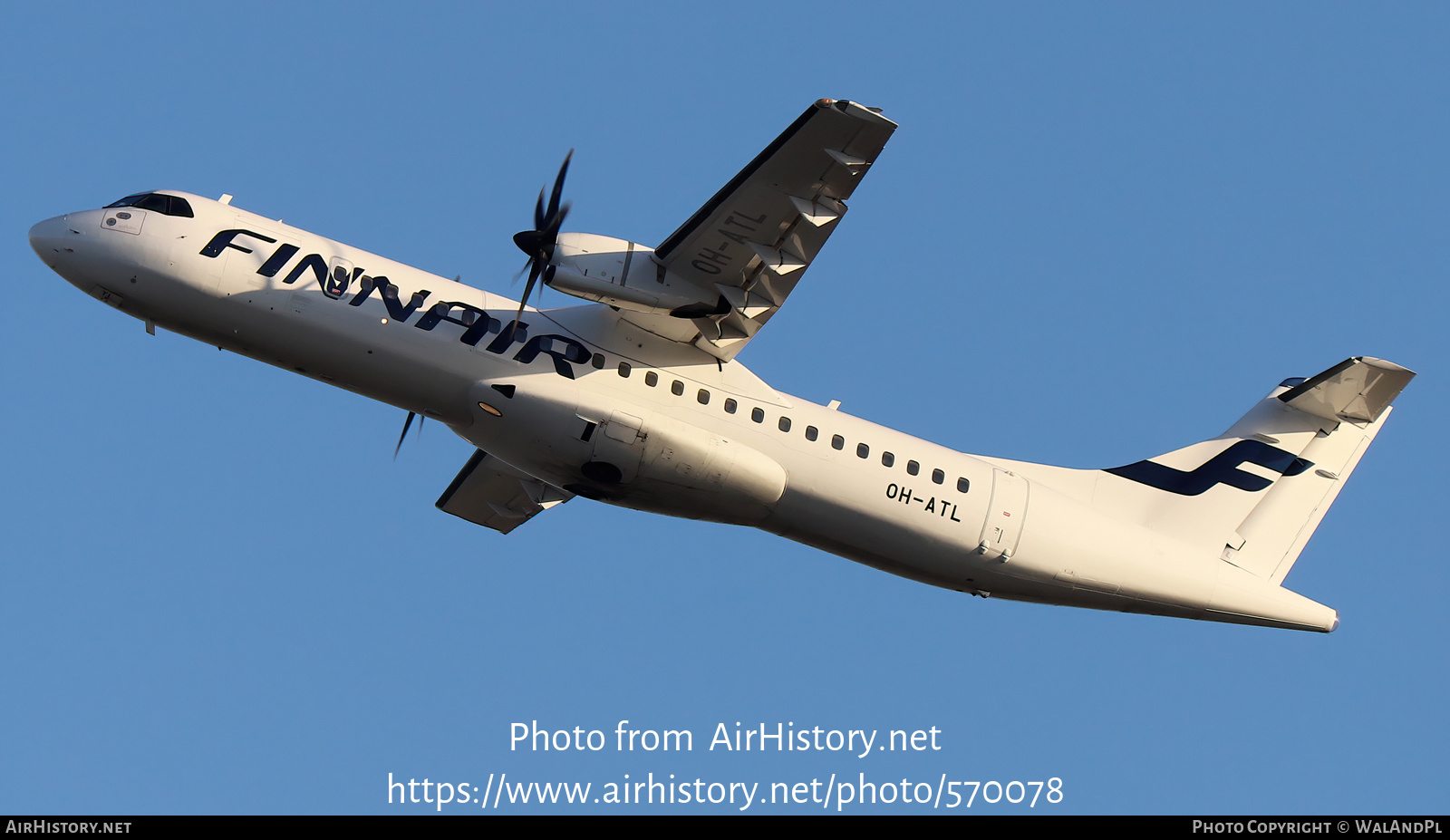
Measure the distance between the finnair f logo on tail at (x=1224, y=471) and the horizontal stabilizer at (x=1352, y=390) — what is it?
1.01 m

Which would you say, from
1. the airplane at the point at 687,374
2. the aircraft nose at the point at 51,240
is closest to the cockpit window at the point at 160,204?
the airplane at the point at 687,374

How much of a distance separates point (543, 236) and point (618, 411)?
284 cm

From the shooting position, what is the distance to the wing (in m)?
18.1

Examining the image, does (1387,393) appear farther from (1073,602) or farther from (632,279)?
(632,279)

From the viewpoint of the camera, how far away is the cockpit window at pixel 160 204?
19844 mm

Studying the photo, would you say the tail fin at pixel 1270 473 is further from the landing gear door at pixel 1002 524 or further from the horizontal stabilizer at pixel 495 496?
the horizontal stabilizer at pixel 495 496

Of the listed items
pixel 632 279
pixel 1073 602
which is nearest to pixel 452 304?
pixel 632 279

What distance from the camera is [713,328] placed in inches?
804

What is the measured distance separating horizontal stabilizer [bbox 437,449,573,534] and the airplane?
359cm

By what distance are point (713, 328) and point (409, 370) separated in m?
4.68

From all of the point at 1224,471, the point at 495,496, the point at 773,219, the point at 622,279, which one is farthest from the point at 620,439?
the point at 1224,471

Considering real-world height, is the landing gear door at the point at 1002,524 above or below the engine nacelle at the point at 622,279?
below

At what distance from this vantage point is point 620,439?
19.6 m
